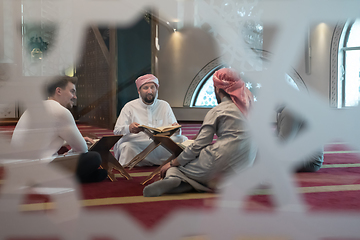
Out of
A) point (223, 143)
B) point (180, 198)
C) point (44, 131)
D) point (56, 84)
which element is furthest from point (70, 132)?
point (223, 143)

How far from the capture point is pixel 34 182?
1715mm

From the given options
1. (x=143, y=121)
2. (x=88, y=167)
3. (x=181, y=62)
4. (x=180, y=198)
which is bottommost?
(x=180, y=198)

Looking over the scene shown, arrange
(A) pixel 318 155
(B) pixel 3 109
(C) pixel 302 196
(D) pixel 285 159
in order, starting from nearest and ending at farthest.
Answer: (B) pixel 3 109
(D) pixel 285 159
(C) pixel 302 196
(A) pixel 318 155

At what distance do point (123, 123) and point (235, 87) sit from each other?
1.36 m

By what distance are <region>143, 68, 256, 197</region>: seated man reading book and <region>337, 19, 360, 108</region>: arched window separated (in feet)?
1.58

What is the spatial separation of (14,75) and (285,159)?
1.47m

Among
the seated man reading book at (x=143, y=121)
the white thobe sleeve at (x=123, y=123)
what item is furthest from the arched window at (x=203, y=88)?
the white thobe sleeve at (x=123, y=123)

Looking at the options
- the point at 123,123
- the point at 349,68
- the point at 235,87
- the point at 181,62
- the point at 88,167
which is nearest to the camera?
the point at 349,68

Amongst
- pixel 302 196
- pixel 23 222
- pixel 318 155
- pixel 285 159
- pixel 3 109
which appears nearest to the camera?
pixel 23 222

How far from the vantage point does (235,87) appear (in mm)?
1822

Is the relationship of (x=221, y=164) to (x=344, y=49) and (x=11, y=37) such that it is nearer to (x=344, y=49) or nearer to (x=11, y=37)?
(x=344, y=49)

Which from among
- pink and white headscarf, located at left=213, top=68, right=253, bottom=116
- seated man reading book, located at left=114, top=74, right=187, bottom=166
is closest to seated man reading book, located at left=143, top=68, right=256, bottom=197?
→ pink and white headscarf, located at left=213, top=68, right=253, bottom=116

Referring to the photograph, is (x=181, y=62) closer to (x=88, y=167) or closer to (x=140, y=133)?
(x=140, y=133)

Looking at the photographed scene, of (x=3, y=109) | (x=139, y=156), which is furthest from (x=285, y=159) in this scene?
(x=3, y=109)
